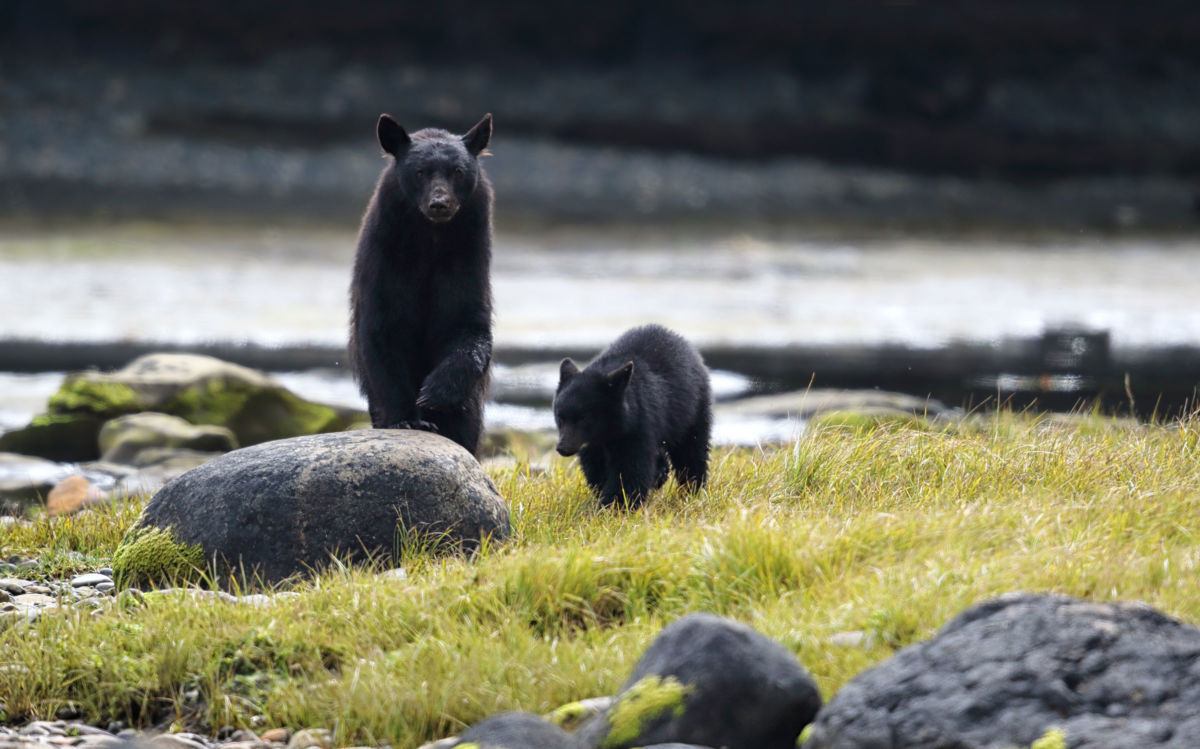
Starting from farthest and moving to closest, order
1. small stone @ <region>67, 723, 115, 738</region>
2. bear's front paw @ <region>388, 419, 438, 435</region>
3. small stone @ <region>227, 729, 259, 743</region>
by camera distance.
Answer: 1. bear's front paw @ <region>388, 419, 438, 435</region>
2. small stone @ <region>67, 723, 115, 738</region>
3. small stone @ <region>227, 729, 259, 743</region>

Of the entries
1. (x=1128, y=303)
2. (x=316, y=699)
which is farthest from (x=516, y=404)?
(x=1128, y=303)

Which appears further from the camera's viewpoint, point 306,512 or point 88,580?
point 88,580

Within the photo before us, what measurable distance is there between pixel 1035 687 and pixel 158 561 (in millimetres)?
3926

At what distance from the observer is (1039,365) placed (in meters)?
14.1

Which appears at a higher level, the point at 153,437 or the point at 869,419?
the point at 869,419

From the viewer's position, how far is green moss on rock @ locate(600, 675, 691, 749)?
12.9 ft

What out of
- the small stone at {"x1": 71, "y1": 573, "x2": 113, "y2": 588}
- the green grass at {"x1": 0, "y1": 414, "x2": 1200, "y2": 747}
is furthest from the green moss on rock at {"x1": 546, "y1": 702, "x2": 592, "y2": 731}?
the small stone at {"x1": 71, "y1": 573, "x2": 113, "y2": 588}

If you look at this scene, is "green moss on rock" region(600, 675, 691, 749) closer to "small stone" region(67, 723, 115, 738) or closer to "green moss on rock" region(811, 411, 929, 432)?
"small stone" region(67, 723, 115, 738)

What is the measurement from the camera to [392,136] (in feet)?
21.3

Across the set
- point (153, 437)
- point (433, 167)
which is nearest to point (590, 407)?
point (433, 167)

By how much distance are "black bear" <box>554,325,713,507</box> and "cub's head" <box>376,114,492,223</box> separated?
0.99 meters

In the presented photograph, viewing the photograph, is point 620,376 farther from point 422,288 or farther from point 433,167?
point 433,167

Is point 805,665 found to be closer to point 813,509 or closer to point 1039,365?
point 813,509

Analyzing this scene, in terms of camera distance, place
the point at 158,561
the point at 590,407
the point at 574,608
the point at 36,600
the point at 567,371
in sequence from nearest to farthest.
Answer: the point at 574,608
the point at 36,600
the point at 158,561
the point at 590,407
the point at 567,371
